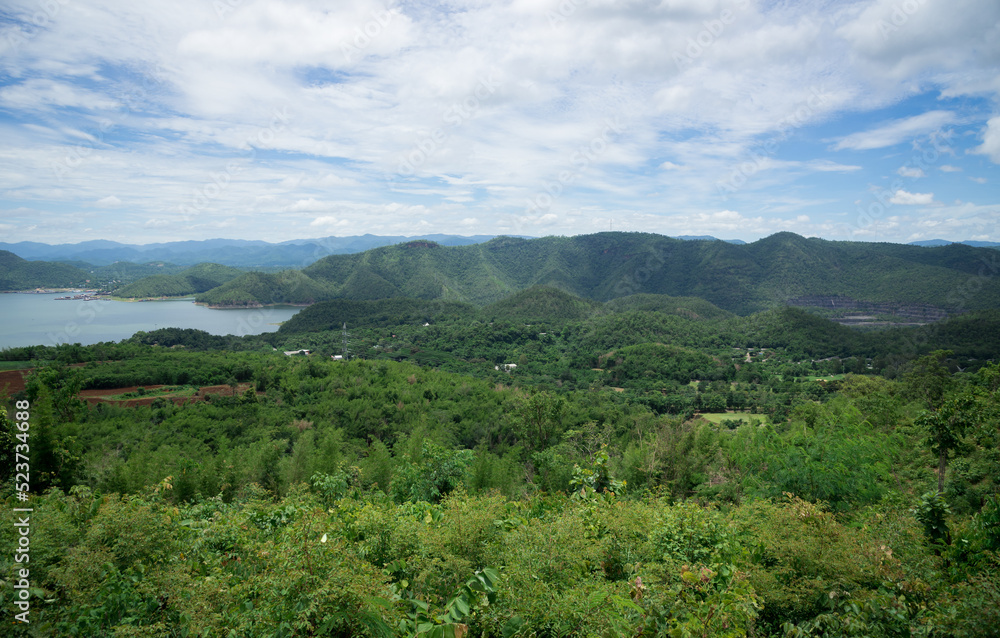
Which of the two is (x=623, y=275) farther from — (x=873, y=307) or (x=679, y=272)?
(x=873, y=307)

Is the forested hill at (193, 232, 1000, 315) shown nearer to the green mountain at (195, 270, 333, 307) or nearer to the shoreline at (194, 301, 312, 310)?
the green mountain at (195, 270, 333, 307)

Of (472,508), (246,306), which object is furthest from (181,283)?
(472,508)

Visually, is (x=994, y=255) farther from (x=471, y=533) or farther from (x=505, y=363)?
(x=471, y=533)

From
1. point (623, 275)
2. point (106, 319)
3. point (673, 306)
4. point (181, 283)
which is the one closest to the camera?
point (106, 319)

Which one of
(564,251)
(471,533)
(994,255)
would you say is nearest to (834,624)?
(471,533)

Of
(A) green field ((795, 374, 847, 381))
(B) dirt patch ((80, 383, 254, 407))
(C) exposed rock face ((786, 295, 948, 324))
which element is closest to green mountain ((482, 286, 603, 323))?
(A) green field ((795, 374, 847, 381))

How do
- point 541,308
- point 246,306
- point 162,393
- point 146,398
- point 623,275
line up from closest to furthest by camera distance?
point 146,398
point 162,393
point 541,308
point 246,306
point 623,275
